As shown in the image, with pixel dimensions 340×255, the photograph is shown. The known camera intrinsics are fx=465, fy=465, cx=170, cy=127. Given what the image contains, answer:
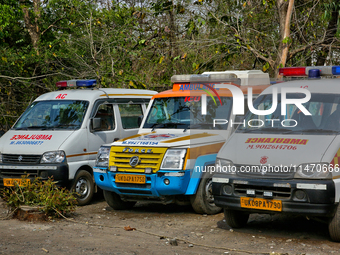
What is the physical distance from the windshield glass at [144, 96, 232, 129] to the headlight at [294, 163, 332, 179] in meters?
2.56

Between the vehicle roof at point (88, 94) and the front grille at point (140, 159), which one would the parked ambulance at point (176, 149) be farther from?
the vehicle roof at point (88, 94)

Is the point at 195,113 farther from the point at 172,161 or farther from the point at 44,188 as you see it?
the point at 44,188

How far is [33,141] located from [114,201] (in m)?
1.89

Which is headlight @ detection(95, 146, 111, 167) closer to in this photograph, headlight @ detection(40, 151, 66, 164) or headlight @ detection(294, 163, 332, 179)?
headlight @ detection(40, 151, 66, 164)

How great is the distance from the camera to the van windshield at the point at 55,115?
359 inches

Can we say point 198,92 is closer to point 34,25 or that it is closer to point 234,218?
point 234,218

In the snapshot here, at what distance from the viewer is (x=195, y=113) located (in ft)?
27.8

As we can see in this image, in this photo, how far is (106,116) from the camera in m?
9.66

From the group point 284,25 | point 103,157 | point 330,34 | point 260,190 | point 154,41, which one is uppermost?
point 284,25

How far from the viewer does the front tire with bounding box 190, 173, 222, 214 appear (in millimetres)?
7656

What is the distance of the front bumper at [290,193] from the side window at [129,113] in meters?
4.21

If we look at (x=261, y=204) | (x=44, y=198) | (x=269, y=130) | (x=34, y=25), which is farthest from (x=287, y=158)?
(x=34, y=25)

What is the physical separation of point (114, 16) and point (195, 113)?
8.38 metres

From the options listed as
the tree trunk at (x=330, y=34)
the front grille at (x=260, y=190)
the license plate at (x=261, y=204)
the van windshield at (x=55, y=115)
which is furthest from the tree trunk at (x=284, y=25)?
the license plate at (x=261, y=204)
